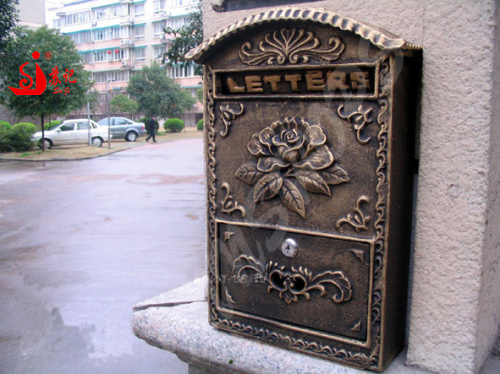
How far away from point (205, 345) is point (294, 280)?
0.49m

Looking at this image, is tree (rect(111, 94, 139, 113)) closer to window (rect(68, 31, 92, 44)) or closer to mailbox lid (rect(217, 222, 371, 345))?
window (rect(68, 31, 92, 44))

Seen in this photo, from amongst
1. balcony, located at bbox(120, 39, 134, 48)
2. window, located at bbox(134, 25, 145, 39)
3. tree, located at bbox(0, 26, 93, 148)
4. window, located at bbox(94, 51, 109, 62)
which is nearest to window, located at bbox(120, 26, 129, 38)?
window, located at bbox(134, 25, 145, 39)

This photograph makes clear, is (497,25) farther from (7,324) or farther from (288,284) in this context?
(7,324)

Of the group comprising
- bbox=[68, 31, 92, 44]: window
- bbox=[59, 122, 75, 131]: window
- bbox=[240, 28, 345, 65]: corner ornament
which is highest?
bbox=[68, 31, 92, 44]: window

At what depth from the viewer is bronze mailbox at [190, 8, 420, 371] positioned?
5.21ft

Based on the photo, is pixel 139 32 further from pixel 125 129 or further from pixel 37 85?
pixel 37 85

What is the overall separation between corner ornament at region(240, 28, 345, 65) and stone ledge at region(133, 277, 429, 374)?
104 centimetres

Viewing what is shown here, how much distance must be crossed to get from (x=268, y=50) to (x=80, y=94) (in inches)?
790

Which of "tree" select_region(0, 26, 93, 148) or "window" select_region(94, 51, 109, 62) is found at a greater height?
"window" select_region(94, 51, 109, 62)

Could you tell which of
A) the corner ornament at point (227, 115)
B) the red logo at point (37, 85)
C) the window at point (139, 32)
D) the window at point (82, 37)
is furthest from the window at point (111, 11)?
the corner ornament at point (227, 115)

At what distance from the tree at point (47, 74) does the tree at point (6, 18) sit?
121 centimetres

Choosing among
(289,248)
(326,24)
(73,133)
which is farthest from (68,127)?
(326,24)

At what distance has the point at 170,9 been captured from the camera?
5209 centimetres

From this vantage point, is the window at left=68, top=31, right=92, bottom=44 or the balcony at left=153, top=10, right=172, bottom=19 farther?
the window at left=68, top=31, right=92, bottom=44
